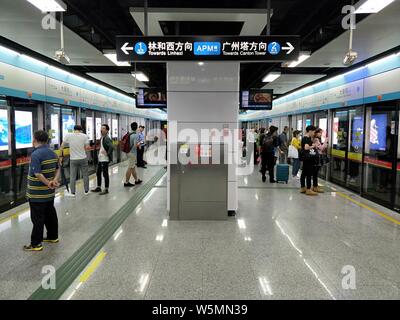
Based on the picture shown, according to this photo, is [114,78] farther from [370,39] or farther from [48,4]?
[370,39]

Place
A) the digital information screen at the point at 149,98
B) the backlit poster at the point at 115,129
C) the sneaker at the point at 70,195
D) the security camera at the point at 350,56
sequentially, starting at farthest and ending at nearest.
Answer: the backlit poster at the point at 115,129 < the digital information screen at the point at 149,98 < the sneaker at the point at 70,195 < the security camera at the point at 350,56

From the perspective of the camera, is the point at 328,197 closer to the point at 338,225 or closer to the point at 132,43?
the point at 338,225

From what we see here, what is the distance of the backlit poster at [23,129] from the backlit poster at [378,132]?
7616 millimetres

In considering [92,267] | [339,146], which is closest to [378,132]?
[339,146]

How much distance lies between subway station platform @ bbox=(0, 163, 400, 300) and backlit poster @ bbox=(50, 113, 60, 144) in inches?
88.2

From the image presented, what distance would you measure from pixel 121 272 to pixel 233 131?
3127 mm

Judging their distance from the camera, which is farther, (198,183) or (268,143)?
(268,143)

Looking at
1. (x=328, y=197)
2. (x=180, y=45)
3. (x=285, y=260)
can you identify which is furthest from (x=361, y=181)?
(x=180, y=45)

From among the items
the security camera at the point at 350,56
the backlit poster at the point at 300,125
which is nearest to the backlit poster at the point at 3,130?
the security camera at the point at 350,56

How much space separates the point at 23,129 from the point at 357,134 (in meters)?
7.89

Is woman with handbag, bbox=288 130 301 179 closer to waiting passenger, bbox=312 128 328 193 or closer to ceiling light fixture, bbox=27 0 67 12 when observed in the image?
waiting passenger, bbox=312 128 328 193

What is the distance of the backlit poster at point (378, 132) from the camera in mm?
6727

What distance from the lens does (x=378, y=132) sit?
6.97m

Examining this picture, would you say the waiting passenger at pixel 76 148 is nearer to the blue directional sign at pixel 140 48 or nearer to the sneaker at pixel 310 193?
the blue directional sign at pixel 140 48
